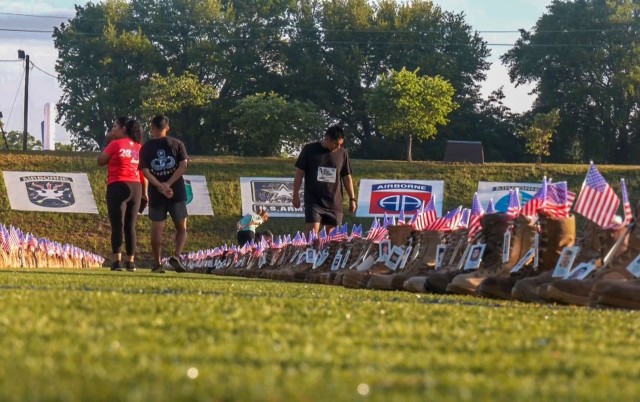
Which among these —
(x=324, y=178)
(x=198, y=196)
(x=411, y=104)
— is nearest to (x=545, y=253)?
(x=324, y=178)

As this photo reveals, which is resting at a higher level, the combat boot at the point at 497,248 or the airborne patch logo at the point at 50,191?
the combat boot at the point at 497,248

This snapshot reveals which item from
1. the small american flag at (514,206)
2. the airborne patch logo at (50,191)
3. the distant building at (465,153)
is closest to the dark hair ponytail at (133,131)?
the small american flag at (514,206)

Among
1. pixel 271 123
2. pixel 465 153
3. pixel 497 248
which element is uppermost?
pixel 271 123

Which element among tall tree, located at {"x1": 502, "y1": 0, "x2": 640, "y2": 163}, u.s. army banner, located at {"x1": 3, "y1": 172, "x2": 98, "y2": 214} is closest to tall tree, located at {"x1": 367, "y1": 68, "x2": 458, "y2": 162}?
tall tree, located at {"x1": 502, "y1": 0, "x2": 640, "y2": 163}

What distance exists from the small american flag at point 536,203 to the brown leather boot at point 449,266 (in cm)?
73

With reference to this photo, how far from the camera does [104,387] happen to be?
2266 mm

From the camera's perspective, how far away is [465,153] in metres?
51.6

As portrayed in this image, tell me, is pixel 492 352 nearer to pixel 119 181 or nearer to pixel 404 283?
pixel 404 283

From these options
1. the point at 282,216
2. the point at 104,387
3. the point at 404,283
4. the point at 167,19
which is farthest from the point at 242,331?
the point at 167,19

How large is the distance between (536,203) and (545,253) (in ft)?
2.22

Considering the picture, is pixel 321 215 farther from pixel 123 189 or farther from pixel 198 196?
pixel 198 196

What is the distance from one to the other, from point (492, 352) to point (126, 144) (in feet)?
32.1

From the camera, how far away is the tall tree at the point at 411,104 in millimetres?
61938

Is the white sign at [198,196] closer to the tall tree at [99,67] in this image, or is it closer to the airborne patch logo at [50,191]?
the airborne patch logo at [50,191]
